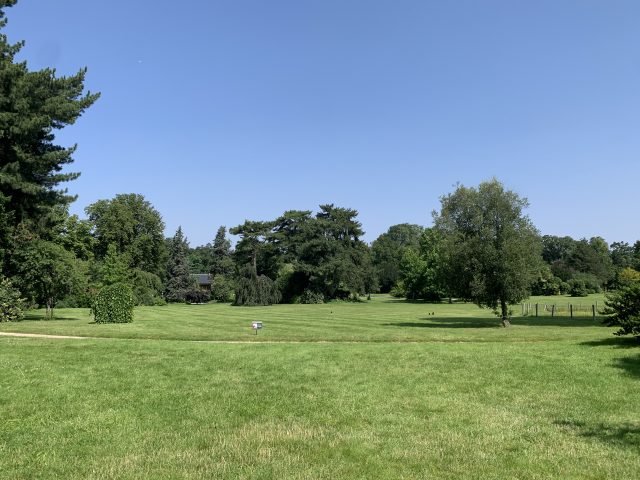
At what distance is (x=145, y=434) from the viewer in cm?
688

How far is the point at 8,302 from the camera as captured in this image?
25.9 m

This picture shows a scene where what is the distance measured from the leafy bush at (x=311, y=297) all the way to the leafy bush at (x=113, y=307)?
46.3 m

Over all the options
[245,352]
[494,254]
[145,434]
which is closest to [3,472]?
[145,434]

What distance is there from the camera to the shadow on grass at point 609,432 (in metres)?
6.61

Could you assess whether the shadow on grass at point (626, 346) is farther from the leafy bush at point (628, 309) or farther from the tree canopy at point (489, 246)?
the tree canopy at point (489, 246)

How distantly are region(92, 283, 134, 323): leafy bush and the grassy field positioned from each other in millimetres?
12884

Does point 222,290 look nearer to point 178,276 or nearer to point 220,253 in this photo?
point 178,276

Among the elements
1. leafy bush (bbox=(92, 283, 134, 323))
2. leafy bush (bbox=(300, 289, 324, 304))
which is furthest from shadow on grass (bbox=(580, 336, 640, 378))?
leafy bush (bbox=(300, 289, 324, 304))

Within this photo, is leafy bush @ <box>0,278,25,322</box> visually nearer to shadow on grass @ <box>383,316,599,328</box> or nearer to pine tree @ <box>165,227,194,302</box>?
shadow on grass @ <box>383,316,599,328</box>

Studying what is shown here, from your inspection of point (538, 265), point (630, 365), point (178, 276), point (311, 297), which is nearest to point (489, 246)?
point (538, 265)

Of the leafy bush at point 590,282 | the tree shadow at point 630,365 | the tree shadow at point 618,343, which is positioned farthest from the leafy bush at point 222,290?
the tree shadow at point 630,365

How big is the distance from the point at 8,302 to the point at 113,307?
5210 mm

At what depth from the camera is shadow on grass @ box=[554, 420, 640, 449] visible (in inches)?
260

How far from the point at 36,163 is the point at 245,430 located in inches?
989
